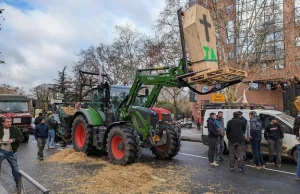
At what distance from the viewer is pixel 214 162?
1002 centimetres

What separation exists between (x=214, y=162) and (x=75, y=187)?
4.70 m

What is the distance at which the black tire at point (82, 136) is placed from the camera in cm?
1105

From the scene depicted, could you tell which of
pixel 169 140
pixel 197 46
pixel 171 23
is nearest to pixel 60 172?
pixel 169 140

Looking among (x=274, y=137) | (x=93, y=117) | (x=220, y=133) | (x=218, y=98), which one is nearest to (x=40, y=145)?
(x=93, y=117)

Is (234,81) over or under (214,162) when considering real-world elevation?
over

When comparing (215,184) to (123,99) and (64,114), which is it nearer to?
(123,99)

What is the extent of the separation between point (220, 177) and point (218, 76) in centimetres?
267

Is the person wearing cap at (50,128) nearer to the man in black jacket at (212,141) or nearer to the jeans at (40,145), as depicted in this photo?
the jeans at (40,145)

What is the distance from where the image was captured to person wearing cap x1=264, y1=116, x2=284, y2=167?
9711 mm

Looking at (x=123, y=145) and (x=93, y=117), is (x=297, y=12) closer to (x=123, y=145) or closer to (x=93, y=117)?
(x=93, y=117)

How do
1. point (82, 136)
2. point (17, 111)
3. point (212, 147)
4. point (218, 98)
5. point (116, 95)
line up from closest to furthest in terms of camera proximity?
point (212, 147), point (116, 95), point (82, 136), point (17, 111), point (218, 98)

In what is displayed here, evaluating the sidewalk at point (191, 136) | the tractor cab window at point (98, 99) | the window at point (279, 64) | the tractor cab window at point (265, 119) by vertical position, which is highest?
the window at point (279, 64)

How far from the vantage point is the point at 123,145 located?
9609 mm

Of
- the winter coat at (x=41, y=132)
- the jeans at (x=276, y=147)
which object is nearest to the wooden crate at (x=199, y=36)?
the jeans at (x=276, y=147)
